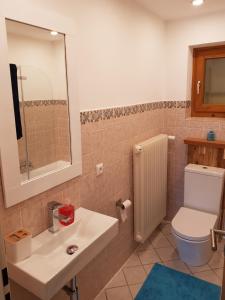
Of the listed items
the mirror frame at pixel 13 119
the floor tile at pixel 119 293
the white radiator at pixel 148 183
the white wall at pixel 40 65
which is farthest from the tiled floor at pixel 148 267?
the white wall at pixel 40 65

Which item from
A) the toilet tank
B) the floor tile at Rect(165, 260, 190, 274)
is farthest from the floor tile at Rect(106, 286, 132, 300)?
the toilet tank

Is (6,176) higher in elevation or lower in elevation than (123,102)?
lower

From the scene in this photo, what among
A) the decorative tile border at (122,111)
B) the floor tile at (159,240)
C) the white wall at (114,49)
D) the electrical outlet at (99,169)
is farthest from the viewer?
the floor tile at (159,240)

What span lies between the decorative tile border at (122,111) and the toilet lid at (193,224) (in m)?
1.11

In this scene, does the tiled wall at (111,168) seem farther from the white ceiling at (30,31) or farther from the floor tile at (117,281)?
the white ceiling at (30,31)

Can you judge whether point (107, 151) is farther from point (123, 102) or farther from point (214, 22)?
point (214, 22)

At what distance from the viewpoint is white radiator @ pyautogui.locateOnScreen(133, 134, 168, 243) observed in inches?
88.2

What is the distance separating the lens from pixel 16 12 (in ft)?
3.83

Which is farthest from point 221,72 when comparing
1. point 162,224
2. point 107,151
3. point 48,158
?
point 48,158

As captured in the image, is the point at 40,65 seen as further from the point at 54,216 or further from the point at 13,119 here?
the point at 54,216

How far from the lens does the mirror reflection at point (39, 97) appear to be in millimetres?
1260

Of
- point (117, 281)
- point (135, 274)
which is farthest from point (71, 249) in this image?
point (135, 274)

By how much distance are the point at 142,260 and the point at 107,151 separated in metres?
1.25

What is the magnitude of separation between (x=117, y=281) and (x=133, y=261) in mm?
302
